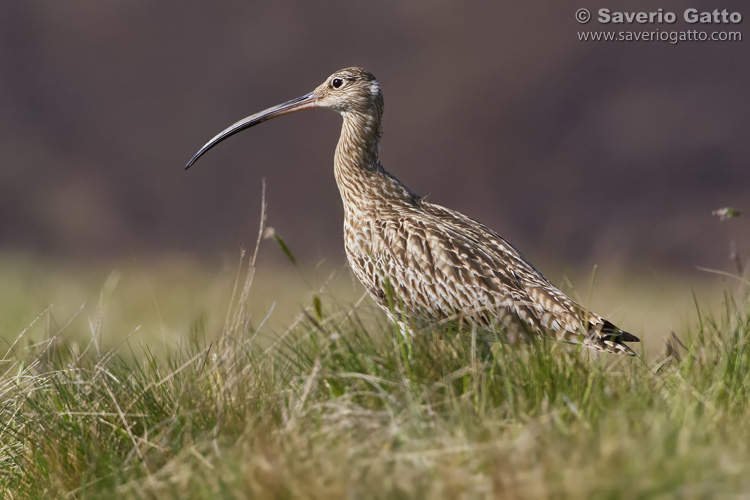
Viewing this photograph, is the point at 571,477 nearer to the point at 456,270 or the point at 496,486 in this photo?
the point at 496,486

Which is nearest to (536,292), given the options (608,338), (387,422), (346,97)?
(608,338)

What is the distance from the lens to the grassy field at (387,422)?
2.74 m

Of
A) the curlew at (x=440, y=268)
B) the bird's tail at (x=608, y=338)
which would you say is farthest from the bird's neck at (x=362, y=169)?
the bird's tail at (x=608, y=338)

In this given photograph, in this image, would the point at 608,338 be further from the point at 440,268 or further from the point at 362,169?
the point at 362,169

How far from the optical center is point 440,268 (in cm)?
555

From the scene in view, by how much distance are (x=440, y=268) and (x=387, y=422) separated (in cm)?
229

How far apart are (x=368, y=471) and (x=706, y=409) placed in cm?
121

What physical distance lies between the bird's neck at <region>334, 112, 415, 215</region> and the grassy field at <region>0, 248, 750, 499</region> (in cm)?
146

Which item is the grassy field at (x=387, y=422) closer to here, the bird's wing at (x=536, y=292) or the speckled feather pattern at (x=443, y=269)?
the bird's wing at (x=536, y=292)

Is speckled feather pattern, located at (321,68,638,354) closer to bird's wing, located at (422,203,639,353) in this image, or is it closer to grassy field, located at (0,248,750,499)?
bird's wing, located at (422,203,639,353)

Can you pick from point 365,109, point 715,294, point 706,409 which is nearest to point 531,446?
point 706,409

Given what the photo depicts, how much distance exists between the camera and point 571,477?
2.60 m

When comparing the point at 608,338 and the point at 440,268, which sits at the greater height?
the point at 440,268

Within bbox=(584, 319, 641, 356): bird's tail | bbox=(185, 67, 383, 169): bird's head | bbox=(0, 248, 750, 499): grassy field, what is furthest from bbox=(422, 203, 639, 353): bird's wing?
bbox=(185, 67, 383, 169): bird's head
